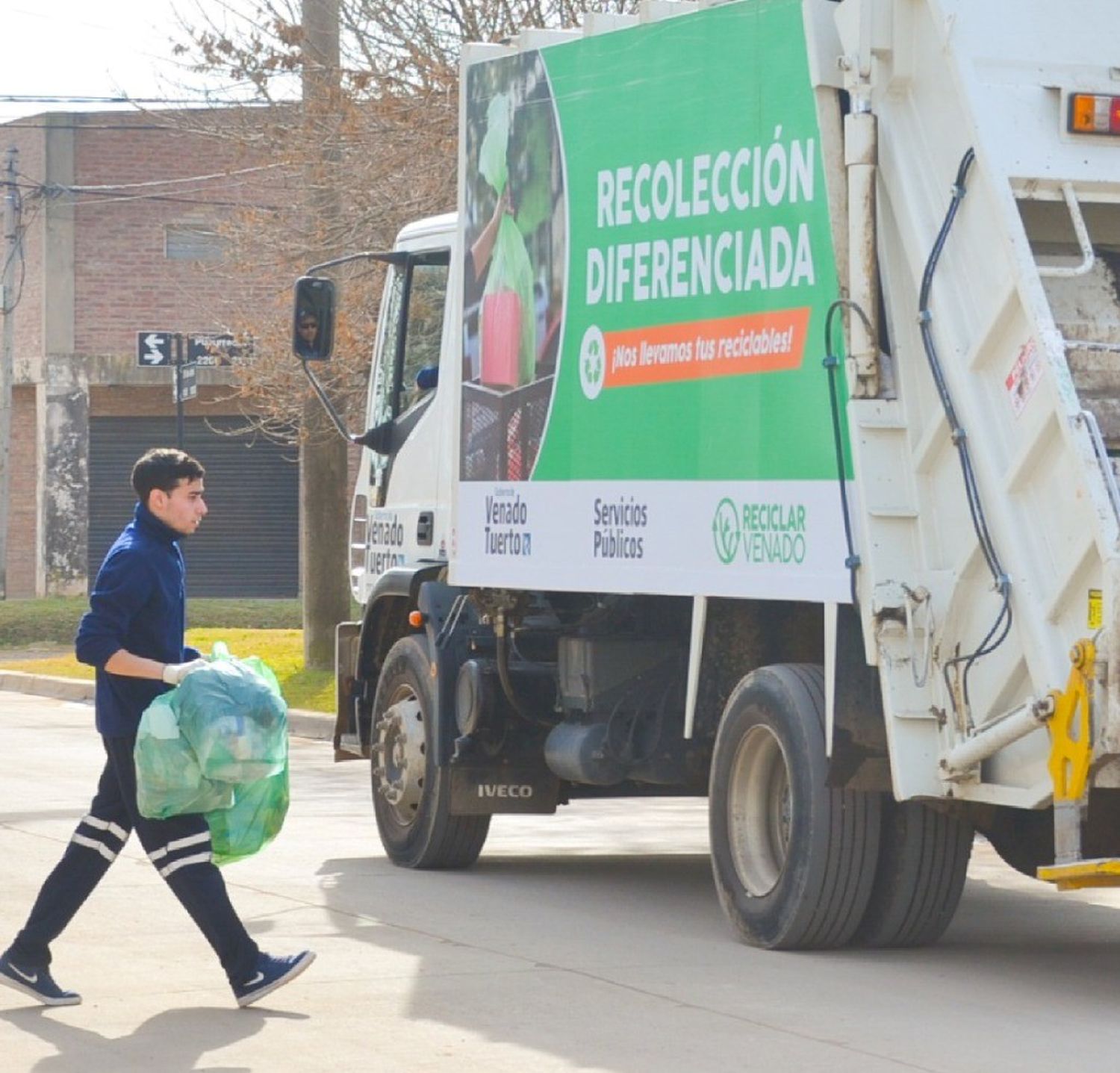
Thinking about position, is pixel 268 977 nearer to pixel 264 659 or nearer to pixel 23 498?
pixel 264 659

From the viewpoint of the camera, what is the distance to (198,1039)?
708 cm

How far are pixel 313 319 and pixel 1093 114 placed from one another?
190 inches

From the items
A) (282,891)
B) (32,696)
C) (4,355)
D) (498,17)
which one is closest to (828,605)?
(282,891)

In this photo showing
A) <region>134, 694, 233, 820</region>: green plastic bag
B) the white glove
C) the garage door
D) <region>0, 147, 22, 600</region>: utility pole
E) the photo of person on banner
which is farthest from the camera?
the garage door

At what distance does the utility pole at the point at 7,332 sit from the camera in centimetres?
3597

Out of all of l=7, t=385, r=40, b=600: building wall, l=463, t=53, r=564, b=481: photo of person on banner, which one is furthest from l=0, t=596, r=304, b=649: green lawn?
l=463, t=53, r=564, b=481: photo of person on banner

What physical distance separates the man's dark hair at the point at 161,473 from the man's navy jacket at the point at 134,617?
0.23 feet

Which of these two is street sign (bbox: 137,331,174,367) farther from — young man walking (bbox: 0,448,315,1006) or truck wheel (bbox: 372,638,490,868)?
young man walking (bbox: 0,448,315,1006)

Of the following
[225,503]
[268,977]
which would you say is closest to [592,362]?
[268,977]

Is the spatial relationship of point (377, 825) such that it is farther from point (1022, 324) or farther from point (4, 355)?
→ point (4, 355)

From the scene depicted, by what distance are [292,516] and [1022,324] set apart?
3212 cm

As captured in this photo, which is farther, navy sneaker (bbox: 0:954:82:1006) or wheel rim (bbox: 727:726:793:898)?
wheel rim (bbox: 727:726:793:898)

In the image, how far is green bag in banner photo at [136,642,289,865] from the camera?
7344 millimetres

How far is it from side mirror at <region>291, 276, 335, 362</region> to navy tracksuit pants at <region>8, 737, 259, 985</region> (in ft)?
13.7
